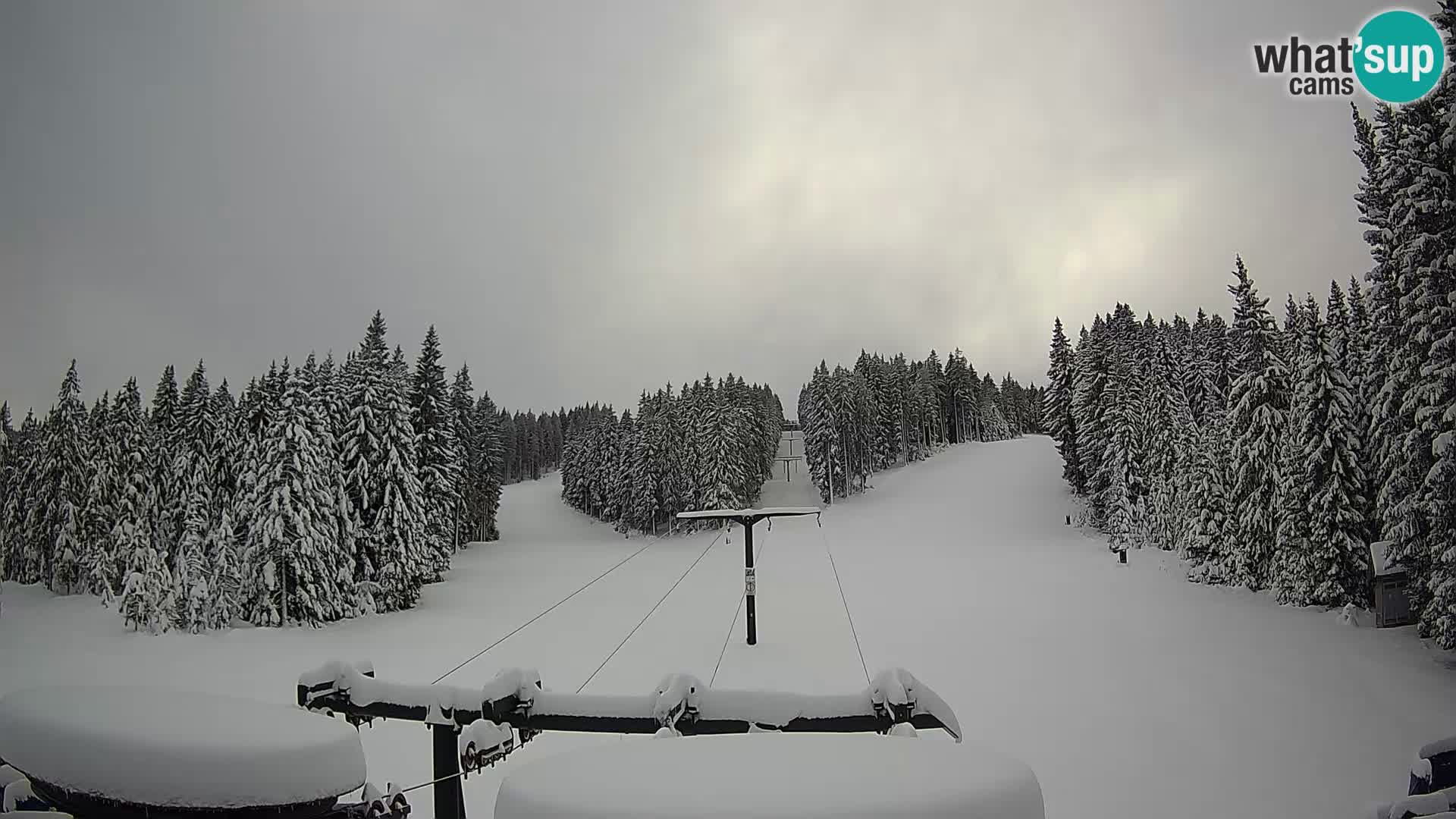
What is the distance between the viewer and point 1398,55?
1061cm

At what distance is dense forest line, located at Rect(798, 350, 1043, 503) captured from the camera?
64812 millimetres

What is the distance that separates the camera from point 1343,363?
19203 millimetres

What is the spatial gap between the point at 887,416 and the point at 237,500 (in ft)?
204

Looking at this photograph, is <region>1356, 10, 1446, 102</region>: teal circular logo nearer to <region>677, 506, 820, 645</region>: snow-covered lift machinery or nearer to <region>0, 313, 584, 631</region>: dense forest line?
<region>677, 506, 820, 645</region>: snow-covered lift machinery

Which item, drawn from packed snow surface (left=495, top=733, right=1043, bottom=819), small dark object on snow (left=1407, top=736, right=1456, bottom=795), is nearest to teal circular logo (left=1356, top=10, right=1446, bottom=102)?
small dark object on snow (left=1407, top=736, right=1456, bottom=795)

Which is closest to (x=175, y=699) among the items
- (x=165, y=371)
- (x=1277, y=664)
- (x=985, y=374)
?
(x=1277, y=664)

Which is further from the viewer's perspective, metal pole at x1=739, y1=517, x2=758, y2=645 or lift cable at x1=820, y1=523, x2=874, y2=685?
metal pole at x1=739, y1=517, x2=758, y2=645

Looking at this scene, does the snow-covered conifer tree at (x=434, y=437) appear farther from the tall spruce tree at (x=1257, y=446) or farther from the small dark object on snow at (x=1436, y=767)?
the small dark object on snow at (x=1436, y=767)

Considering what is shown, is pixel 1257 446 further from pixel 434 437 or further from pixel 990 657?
pixel 434 437

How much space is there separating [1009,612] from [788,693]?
22.2m

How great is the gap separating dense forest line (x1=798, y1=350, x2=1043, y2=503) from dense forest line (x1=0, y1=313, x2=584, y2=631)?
41.0m

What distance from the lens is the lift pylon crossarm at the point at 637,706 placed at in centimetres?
405

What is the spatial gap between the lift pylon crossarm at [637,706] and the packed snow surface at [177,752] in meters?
1.88

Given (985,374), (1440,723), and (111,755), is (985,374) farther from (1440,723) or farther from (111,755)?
(111,755)
